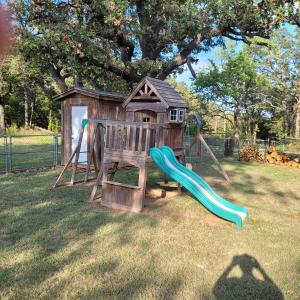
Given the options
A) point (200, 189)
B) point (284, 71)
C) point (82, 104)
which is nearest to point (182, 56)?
point (82, 104)

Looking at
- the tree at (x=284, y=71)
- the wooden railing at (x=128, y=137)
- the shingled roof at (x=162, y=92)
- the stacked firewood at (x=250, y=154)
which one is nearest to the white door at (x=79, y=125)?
the shingled roof at (x=162, y=92)

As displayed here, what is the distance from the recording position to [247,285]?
3.65 meters

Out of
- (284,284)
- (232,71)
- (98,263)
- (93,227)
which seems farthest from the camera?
(232,71)

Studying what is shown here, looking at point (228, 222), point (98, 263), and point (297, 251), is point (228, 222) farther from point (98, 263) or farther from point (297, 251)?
point (98, 263)

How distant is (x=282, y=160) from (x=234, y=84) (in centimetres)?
1394

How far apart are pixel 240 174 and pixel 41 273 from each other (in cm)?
933

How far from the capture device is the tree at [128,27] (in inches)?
464

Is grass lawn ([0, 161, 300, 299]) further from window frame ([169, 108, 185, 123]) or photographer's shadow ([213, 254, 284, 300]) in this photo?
window frame ([169, 108, 185, 123])

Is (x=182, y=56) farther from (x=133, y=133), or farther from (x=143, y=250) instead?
(x=143, y=250)

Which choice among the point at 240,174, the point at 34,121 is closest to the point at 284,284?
the point at 240,174

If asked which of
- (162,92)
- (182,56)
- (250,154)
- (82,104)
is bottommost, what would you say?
(250,154)

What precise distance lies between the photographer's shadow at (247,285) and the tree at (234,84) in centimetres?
2240

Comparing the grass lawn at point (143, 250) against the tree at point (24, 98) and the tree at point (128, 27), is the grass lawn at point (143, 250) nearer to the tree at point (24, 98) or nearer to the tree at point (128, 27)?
the tree at point (128, 27)

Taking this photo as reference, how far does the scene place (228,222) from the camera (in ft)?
19.7
